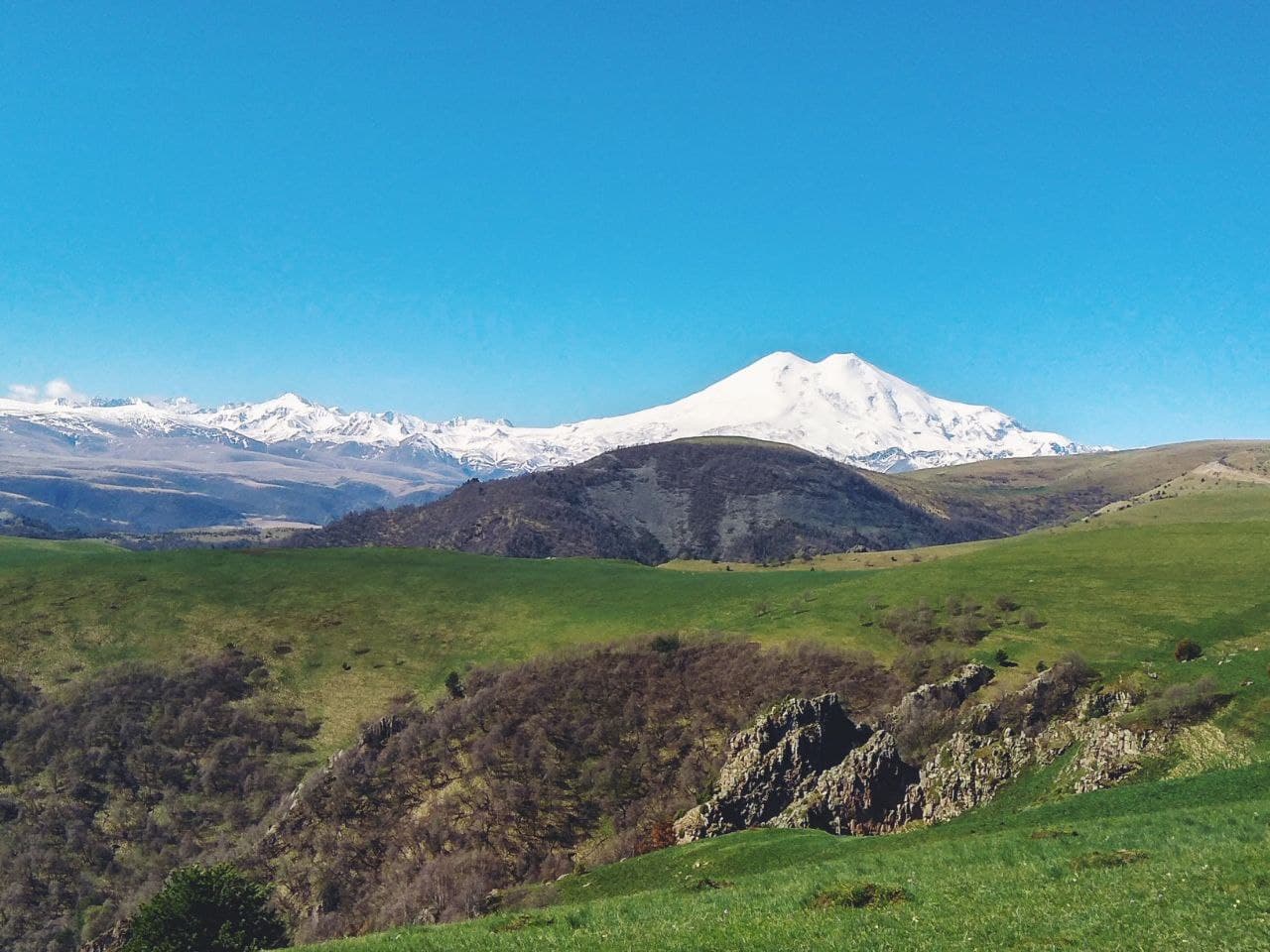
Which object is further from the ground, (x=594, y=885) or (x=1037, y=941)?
(x=1037, y=941)

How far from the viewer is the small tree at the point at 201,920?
34.6 m

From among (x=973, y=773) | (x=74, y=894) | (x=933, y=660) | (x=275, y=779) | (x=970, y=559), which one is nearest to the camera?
(x=973, y=773)

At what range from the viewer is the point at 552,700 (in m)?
84.6

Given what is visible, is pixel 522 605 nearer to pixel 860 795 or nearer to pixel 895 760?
pixel 895 760

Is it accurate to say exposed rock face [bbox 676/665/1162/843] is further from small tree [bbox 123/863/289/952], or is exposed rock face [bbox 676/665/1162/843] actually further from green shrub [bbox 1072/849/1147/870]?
small tree [bbox 123/863/289/952]

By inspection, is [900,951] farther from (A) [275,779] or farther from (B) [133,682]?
(B) [133,682]

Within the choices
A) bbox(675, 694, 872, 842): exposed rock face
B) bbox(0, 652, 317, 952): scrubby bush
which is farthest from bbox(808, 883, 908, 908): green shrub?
bbox(0, 652, 317, 952): scrubby bush

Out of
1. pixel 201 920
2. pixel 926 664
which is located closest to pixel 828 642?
pixel 926 664

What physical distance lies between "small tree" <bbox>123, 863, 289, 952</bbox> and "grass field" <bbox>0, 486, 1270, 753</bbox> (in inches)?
1992

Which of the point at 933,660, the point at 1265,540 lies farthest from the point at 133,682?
the point at 1265,540

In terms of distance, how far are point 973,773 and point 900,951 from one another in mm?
38504

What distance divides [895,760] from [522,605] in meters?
65.5

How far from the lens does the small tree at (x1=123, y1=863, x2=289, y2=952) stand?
34594mm

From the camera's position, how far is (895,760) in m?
57.5
